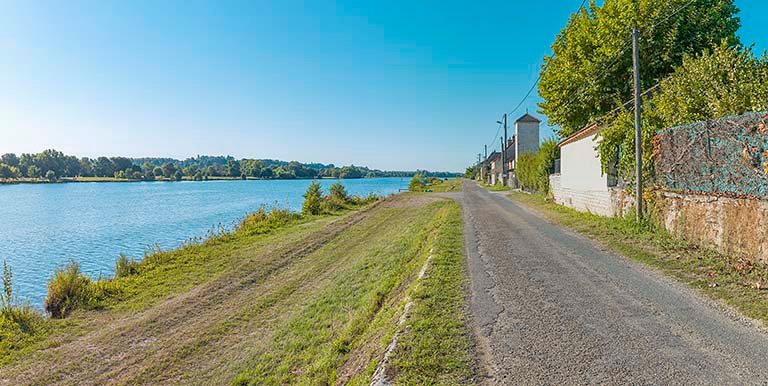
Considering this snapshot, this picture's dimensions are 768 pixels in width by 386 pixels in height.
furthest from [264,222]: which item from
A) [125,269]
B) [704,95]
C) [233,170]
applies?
[233,170]

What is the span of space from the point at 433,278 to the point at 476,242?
401 centimetres

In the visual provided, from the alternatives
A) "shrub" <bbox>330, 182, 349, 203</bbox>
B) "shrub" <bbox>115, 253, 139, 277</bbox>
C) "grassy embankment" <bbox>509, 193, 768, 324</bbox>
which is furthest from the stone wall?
"shrub" <bbox>330, 182, 349, 203</bbox>

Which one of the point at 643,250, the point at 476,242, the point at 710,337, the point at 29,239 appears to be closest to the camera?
the point at 710,337

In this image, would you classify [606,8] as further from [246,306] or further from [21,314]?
[21,314]

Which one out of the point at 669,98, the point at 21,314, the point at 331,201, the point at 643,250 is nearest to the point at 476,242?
the point at 643,250

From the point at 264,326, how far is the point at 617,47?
19672 mm

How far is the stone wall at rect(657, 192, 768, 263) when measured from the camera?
7125mm

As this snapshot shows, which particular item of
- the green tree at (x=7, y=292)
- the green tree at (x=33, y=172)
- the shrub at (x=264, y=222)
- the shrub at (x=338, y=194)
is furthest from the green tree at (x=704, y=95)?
the green tree at (x=33, y=172)

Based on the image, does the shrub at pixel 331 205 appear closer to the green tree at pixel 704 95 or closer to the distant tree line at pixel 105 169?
the green tree at pixel 704 95

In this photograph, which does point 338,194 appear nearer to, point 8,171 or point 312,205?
point 312,205

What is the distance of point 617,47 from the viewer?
62.3 ft

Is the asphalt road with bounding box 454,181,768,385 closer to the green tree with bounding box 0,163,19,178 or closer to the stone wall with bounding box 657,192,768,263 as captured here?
the stone wall with bounding box 657,192,768,263

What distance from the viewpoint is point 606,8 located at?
66.3 ft

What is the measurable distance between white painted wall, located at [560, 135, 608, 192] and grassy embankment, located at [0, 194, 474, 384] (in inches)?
298
